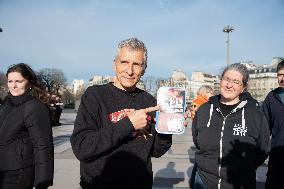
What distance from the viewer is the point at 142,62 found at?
2.21 meters

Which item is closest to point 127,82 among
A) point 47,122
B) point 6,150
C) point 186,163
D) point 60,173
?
point 47,122

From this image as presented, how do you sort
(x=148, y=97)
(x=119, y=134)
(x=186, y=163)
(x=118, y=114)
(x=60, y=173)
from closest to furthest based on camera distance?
(x=119, y=134) < (x=118, y=114) < (x=148, y=97) < (x=60, y=173) < (x=186, y=163)

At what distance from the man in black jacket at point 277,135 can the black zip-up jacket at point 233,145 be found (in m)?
0.84

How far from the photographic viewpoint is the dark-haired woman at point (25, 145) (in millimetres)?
3025

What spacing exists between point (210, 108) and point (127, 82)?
4.88 ft

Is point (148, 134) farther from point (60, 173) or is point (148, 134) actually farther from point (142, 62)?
point (60, 173)

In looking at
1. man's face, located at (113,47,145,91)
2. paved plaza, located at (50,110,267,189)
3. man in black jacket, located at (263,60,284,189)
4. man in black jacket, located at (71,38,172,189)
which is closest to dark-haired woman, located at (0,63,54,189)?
man in black jacket, located at (71,38,172,189)

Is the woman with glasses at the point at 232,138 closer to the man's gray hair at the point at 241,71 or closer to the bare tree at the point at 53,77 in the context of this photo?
the man's gray hair at the point at 241,71

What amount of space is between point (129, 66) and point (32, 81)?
160 centimetres

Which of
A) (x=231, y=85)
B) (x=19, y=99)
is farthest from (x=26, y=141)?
(x=231, y=85)

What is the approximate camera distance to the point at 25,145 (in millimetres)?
3066

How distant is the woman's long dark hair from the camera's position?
3273mm

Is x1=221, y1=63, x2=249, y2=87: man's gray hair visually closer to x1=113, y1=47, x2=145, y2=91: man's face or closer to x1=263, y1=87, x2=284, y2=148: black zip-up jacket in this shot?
x1=263, y1=87, x2=284, y2=148: black zip-up jacket

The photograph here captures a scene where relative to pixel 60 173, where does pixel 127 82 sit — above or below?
above
